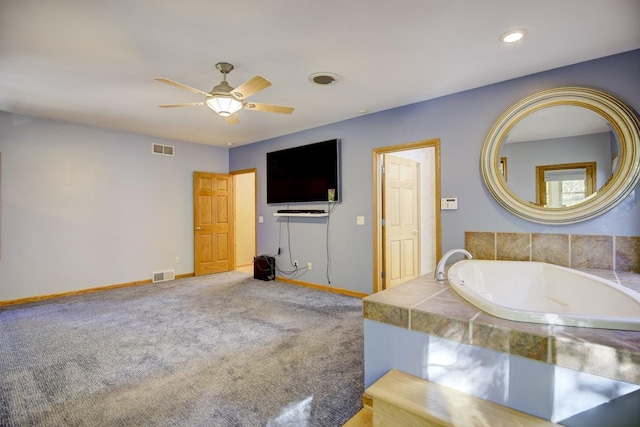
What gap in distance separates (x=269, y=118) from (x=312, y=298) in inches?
98.9

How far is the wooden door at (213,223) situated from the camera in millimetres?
5641

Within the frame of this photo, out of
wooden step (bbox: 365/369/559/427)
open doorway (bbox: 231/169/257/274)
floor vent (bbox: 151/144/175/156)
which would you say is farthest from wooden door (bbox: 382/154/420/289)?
floor vent (bbox: 151/144/175/156)

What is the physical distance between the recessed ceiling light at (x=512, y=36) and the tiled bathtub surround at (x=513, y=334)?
1.90 meters

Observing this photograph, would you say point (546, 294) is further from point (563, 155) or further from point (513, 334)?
point (513, 334)

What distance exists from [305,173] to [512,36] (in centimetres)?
306

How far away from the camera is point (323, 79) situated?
9.64 feet

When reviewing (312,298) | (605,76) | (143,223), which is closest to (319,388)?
(312,298)

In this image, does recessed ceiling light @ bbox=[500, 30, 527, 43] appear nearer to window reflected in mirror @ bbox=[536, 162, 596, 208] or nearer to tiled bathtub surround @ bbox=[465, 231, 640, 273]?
window reflected in mirror @ bbox=[536, 162, 596, 208]

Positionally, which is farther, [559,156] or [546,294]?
[559,156]

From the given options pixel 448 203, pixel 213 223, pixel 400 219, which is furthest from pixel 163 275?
pixel 448 203

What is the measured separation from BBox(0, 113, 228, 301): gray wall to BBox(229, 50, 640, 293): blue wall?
5.38ft

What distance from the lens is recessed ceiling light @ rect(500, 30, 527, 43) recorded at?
2162 mm

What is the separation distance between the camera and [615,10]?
6.38 feet

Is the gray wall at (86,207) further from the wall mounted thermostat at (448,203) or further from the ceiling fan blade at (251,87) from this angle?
the wall mounted thermostat at (448,203)
